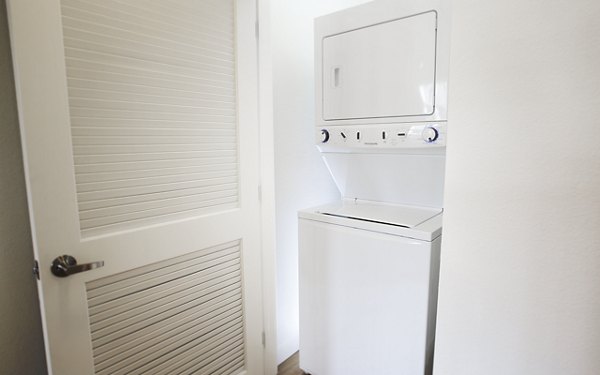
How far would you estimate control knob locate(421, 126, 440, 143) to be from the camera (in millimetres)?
1517

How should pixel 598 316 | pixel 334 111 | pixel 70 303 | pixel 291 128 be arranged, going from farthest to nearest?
1. pixel 291 128
2. pixel 334 111
3. pixel 70 303
4. pixel 598 316

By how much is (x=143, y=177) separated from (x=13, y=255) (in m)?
0.54

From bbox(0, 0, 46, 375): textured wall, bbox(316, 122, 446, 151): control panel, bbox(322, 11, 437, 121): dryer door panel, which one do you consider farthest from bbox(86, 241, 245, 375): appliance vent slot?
bbox(322, 11, 437, 121): dryer door panel

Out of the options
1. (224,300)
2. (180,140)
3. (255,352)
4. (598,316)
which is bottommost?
(255,352)

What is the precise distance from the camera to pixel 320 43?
73.1 inches

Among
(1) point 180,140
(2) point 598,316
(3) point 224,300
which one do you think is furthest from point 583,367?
(1) point 180,140

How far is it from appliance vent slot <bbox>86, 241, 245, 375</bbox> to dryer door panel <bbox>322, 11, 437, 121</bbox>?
964 millimetres

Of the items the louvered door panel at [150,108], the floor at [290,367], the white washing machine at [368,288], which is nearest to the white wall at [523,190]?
the white washing machine at [368,288]

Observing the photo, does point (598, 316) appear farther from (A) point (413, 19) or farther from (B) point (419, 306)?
(A) point (413, 19)

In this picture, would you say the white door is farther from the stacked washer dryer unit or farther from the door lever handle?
the stacked washer dryer unit

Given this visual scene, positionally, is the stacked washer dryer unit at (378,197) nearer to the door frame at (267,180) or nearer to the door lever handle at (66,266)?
the door frame at (267,180)

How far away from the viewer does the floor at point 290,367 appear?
208 cm

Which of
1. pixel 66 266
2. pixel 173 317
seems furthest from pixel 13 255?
pixel 173 317

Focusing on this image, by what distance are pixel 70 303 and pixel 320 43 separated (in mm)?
1656
